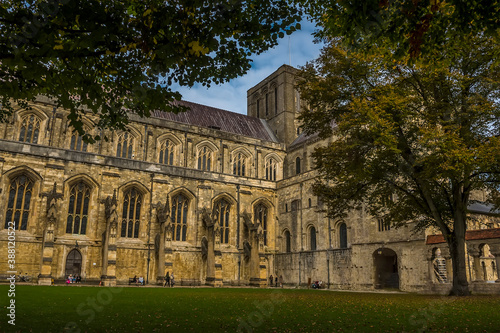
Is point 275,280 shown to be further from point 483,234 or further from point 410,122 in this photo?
point 410,122

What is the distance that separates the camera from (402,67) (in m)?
16.6

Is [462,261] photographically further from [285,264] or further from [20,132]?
[20,132]

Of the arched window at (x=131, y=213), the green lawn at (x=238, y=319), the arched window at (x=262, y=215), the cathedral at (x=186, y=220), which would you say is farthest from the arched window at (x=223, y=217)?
the green lawn at (x=238, y=319)

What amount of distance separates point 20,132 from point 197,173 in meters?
14.0

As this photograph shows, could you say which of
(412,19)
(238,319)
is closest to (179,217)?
(238,319)

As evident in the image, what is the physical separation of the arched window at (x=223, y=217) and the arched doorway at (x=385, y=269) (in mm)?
12650

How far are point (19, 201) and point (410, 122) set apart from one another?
24.8 meters

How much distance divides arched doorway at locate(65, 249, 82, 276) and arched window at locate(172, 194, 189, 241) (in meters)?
7.26

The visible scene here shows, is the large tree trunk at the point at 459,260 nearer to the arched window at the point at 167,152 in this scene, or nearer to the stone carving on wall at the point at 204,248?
the stone carving on wall at the point at 204,248

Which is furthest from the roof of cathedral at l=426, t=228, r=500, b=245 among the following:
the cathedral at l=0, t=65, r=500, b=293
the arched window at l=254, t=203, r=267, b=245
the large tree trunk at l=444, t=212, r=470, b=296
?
the arched window at l=254, t=203, r=267, b=245

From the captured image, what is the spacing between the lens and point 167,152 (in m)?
36.6

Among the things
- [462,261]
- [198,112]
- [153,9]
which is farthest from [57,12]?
[198,112]

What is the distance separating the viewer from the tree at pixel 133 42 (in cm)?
588

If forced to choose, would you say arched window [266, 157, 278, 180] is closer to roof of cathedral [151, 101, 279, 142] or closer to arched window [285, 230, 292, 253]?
roof of cathedral [151, 101, 279, 142]
